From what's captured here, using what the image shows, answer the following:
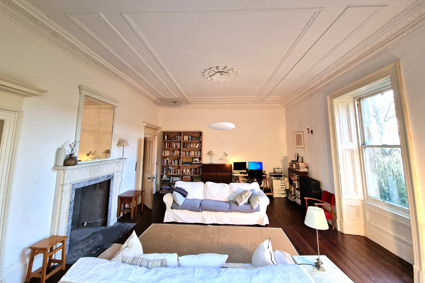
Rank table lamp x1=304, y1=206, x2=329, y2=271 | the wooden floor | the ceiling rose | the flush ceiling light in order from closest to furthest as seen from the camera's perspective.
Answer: table lamp x1=304, y1=206, x2=329, y2=271
the wooden floor
the flush ceiling light
the ceiling rose

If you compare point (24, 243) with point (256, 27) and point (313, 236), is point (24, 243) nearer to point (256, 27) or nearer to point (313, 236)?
point (256, 27)

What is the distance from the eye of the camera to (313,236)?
2764 millimetres

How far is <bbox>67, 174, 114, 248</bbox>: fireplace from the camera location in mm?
2680

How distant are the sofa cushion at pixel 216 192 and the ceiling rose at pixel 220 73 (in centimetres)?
263

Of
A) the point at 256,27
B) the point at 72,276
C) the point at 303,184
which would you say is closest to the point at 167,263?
the point at 72,276

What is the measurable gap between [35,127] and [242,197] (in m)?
3.59

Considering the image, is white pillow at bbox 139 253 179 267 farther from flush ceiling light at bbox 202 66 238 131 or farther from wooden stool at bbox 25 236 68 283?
flush ceiling light at bbox 202 66 238 131

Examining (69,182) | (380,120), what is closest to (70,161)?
(69,182)

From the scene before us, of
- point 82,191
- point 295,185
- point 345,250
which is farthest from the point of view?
point 295,185

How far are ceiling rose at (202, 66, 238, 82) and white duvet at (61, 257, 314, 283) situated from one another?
3195 mm

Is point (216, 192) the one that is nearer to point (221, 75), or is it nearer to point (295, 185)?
point (295, 185)

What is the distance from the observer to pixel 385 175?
2.58 m

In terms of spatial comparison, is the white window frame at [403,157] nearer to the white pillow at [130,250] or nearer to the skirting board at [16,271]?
the white pillow at [130,250]

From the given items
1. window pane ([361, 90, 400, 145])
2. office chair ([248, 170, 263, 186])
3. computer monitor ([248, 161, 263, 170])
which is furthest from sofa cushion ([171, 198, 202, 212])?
window pane ([361, 90, 400, 145])
